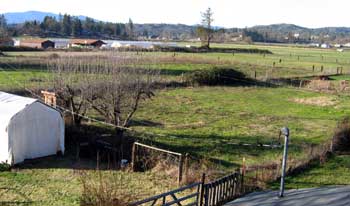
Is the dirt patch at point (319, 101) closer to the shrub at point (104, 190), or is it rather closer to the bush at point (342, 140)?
the bush at point (342, 140)

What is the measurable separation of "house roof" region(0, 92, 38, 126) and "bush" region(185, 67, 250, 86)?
76.1ft

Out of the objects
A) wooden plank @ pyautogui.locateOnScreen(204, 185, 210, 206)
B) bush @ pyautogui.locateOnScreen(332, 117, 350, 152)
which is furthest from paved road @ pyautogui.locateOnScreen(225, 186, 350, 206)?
bush @ pyautogui.locateOnScreen(332, 117, 350, 152)

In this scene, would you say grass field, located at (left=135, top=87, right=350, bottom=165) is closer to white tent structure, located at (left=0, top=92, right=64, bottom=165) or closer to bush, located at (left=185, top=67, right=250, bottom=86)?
bush, located at (left=185, top=67, right=250, bottom=86)

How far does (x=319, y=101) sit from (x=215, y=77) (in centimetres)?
1081

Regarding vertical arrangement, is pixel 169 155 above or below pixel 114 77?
below

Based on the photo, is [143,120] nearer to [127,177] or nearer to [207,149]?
[207,149]

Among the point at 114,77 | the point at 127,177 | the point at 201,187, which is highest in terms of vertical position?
the point at 114,77

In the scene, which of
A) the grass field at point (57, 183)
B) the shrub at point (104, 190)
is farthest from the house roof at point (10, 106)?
the shrub at point (104, 190)

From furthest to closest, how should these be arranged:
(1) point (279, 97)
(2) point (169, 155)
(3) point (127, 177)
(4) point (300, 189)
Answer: (1) point (279, 97) < (2) point (169, 155) < (3) point (127, 177) < (4) point (300, 189)

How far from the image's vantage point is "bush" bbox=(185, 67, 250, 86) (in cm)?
3966

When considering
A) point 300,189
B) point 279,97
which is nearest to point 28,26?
point 279,97

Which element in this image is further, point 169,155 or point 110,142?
point 110,142

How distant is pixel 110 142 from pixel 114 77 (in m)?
2.94

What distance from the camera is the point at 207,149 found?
17969 mm
